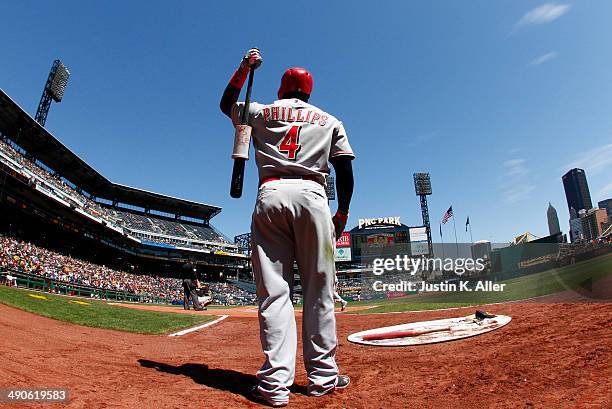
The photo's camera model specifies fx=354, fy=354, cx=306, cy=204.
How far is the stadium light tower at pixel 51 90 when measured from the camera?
38625mm

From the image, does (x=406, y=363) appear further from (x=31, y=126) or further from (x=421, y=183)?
(x=421, y=183)

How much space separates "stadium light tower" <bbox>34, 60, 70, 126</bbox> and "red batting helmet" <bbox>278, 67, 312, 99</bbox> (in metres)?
46.3

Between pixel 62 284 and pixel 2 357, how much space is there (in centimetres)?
2274

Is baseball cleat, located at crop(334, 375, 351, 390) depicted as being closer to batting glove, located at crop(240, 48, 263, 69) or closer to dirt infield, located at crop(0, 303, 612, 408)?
dirt infield, located at crop(0, 303, 612, 408)

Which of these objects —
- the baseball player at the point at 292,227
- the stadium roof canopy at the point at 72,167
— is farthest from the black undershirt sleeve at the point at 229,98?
the stadium roof canopy at the point at 72,167

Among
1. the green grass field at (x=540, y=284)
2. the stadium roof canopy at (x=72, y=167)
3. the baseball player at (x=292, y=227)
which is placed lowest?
the green grass field at (x=540, y=284)

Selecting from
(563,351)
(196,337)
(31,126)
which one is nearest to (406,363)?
(563,351)

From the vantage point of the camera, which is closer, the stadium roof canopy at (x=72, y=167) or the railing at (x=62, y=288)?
the railing at (x=62, y=288)

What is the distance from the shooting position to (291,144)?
8.66 feet

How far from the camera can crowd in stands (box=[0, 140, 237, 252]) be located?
30.5 m

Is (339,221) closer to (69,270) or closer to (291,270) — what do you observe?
(291,270)

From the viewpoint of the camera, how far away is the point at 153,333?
559 centimetres

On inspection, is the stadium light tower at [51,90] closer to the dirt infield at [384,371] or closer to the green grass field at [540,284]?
the green grass field at [540,284]

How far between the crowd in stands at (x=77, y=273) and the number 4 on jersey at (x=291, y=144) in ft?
67.8
